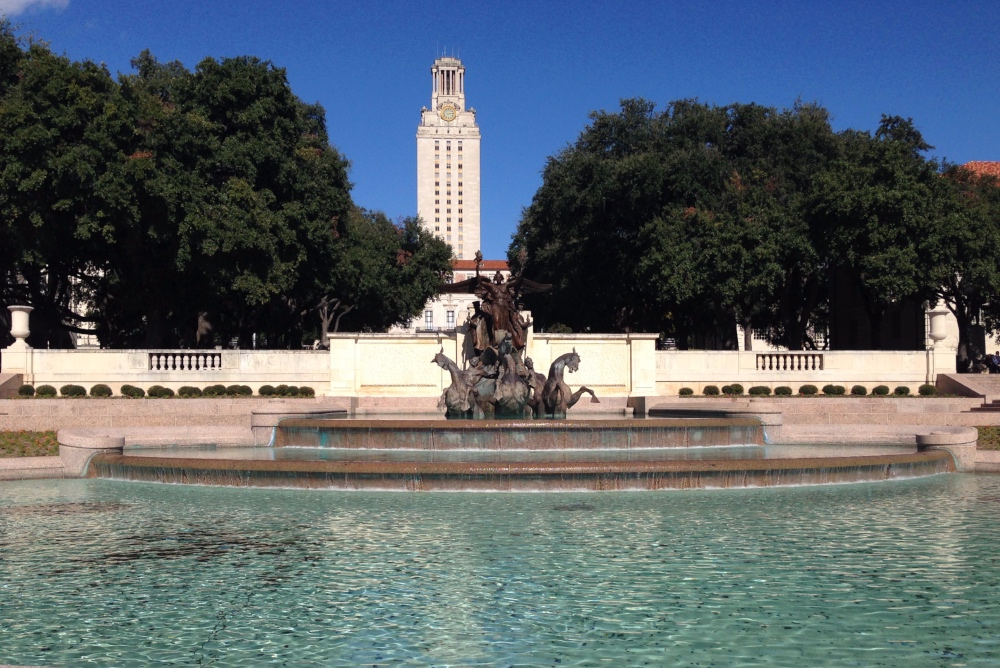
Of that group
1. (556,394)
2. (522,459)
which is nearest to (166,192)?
(556,394)

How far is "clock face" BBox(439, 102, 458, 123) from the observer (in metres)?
195

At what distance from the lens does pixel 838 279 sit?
7000 centimetres

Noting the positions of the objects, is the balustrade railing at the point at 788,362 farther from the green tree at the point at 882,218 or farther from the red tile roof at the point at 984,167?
the red tile roof at the point at 984,167

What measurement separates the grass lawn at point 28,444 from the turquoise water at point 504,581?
7.94 m

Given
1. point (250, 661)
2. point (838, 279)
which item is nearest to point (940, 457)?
point (250, 661)

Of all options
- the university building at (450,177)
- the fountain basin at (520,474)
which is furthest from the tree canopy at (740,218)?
the university building at (450,177)

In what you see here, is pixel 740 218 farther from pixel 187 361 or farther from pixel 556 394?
pixel 187 361

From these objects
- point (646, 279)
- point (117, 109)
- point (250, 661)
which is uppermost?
point (117, 109)

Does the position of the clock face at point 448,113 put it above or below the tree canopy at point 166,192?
above

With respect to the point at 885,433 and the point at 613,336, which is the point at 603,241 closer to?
the point at 613,336

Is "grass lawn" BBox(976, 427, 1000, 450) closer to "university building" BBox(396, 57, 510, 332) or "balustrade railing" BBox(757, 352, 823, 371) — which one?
"balustrade railing" BBox(757, 352, 823, 371)

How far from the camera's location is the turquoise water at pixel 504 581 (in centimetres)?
782

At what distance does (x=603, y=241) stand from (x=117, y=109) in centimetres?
2775

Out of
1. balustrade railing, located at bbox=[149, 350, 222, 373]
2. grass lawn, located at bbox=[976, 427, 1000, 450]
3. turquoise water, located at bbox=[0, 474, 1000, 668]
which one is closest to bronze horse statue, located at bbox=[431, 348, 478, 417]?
turquoise water, located at bbox=[0, 474, 1000, 668]
